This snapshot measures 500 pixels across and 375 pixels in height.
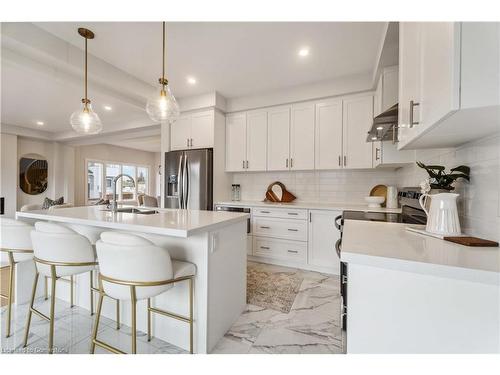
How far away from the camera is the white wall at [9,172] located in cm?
516

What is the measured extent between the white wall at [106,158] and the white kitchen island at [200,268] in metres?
5.92

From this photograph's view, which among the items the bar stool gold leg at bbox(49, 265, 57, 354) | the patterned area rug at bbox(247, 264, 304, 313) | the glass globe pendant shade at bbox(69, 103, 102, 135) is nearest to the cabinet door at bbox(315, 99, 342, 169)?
the patterned area rug at bbox(247, 264, 304, 313)

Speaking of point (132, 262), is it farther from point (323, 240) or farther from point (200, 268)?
point (323, 240)

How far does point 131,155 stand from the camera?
27.0 feet

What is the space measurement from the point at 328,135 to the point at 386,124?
1.37 m

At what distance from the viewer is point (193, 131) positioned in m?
3.62

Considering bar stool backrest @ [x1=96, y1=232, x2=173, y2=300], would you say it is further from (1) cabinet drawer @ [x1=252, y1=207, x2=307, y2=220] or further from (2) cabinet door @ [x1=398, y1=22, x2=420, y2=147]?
(1) cabinet drawer @ [x1=252, y1=207, x2=307, y2=220]

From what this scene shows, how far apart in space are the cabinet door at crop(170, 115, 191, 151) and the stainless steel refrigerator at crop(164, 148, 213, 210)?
180 mm

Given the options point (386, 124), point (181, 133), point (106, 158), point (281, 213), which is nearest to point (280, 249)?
point (281, 213)

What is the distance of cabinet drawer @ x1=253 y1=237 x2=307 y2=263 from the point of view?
2951 millimetres

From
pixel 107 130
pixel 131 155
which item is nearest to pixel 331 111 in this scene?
pixel 107 130

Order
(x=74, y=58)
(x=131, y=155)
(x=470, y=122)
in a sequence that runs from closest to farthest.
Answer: (x=470, y=122) → (x=74, y=58) → (x=131, y=155)
